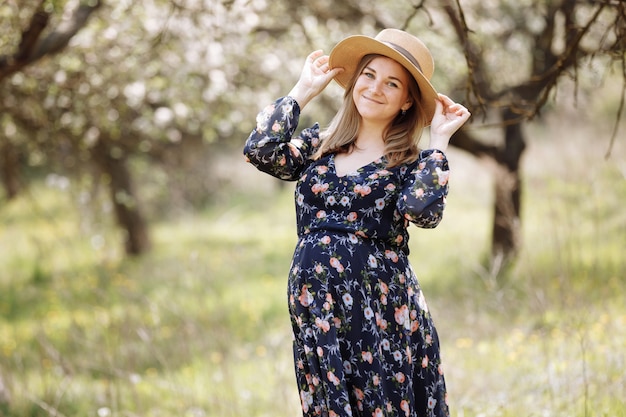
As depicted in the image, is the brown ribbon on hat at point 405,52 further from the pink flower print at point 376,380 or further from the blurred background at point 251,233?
the pink flower print at point 376,380

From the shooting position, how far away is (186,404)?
4152 mm

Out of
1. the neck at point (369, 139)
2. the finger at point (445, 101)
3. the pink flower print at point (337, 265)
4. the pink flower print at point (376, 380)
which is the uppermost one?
the finger at point (445, 101)

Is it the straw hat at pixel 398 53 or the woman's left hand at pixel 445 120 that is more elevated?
the straw hat at pixel 398 53

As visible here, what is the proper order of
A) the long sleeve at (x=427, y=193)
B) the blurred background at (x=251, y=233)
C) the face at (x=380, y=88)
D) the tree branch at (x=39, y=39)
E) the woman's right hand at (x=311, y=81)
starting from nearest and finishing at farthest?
the long sleeve at (x=427, y=193) → the face at (x=380, y=88) → the woman's right hand at (x=311, y=81) → the tree branch at (x=39, y=39) → the blurred background at (x=251, y=233)

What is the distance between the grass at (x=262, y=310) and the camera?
4008 mm

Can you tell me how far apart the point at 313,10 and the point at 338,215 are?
4289 millimetres

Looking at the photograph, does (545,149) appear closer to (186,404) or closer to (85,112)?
(85,112)

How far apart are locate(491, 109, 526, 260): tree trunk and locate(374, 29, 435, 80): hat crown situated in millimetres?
4359

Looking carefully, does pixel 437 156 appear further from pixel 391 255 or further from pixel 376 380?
pixel 376 380

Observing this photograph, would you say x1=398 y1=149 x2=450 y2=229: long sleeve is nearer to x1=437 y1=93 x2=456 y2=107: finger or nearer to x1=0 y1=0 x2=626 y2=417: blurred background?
x1=437 y1=93 x2=456 y2=107: finger

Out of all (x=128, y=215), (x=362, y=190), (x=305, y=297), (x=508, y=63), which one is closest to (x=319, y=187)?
(x=362, y=190)

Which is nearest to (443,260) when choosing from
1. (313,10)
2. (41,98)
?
(313,10)

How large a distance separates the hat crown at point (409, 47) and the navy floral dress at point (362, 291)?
0.33 m

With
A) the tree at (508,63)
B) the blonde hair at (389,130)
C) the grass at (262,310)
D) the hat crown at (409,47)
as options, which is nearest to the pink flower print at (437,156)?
the blonde hair at (389,130)
